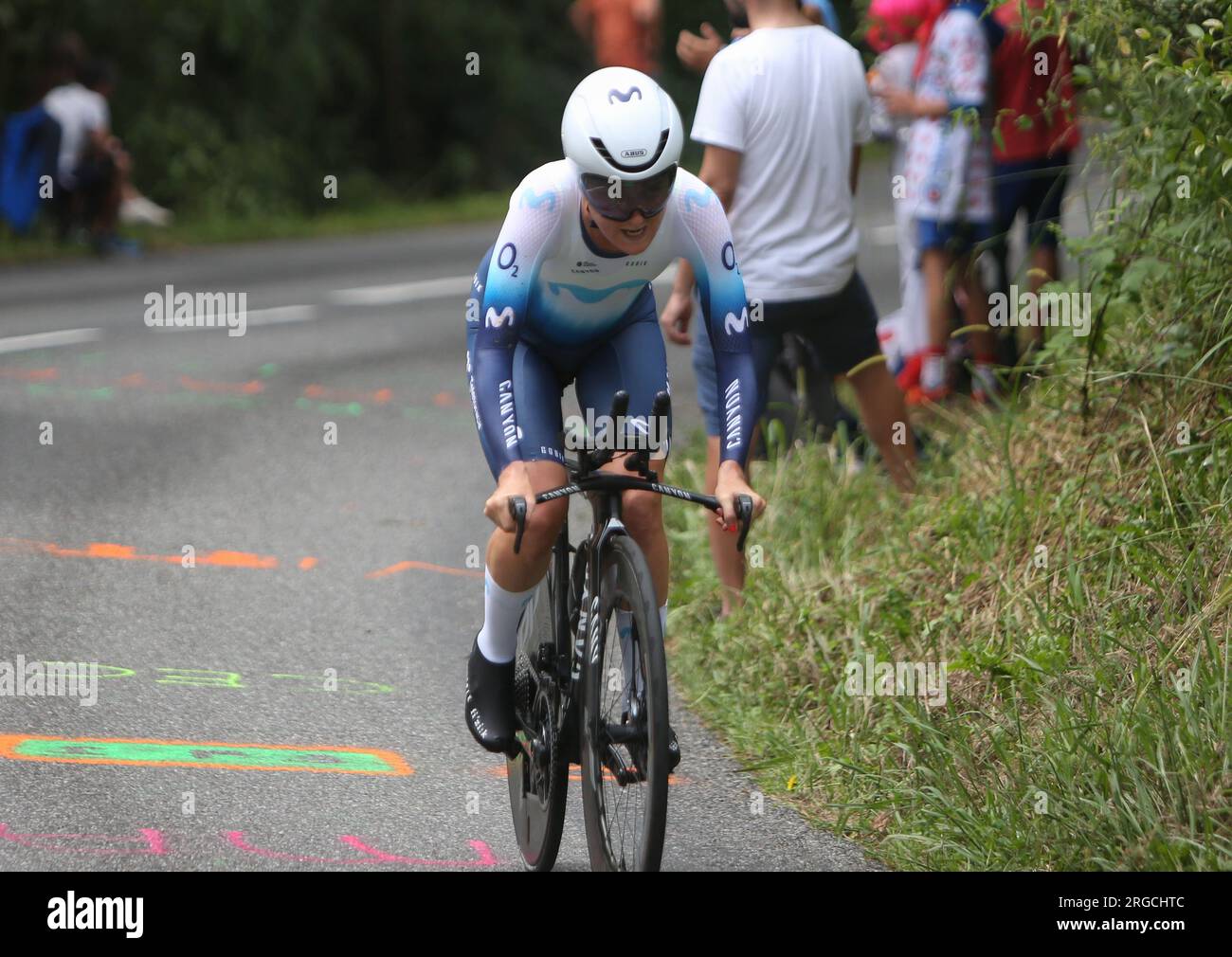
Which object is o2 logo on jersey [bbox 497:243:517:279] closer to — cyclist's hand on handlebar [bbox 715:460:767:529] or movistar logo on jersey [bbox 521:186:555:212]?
movistar logo on jersey [bbox 521:186:555:212]

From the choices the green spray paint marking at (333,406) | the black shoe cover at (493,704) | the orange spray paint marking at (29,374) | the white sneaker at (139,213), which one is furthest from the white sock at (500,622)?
the white sneaker at (139,213)

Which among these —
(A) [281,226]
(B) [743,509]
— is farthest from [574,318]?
(A) [281,226]

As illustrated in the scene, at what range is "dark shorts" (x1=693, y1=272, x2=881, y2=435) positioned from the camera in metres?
7.00

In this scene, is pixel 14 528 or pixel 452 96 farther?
pixel 452 96

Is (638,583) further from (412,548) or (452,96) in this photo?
(452,96)

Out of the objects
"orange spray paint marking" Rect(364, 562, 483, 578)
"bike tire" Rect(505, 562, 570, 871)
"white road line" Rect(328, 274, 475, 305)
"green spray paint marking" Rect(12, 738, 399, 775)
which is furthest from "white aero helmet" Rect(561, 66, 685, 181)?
"white road line" Rect(328, 274, 475, 305)

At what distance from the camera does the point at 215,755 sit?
18.6 ft

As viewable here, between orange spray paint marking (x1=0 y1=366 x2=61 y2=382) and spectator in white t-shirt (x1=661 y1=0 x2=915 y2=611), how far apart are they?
5436 millimetres

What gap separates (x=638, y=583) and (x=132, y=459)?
5.66 metres

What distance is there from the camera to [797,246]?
23.0 ft

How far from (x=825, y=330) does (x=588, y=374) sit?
7.32 feet

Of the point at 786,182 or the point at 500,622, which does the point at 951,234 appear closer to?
the point at 786,182

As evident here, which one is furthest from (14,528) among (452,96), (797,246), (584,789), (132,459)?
(452,96)
